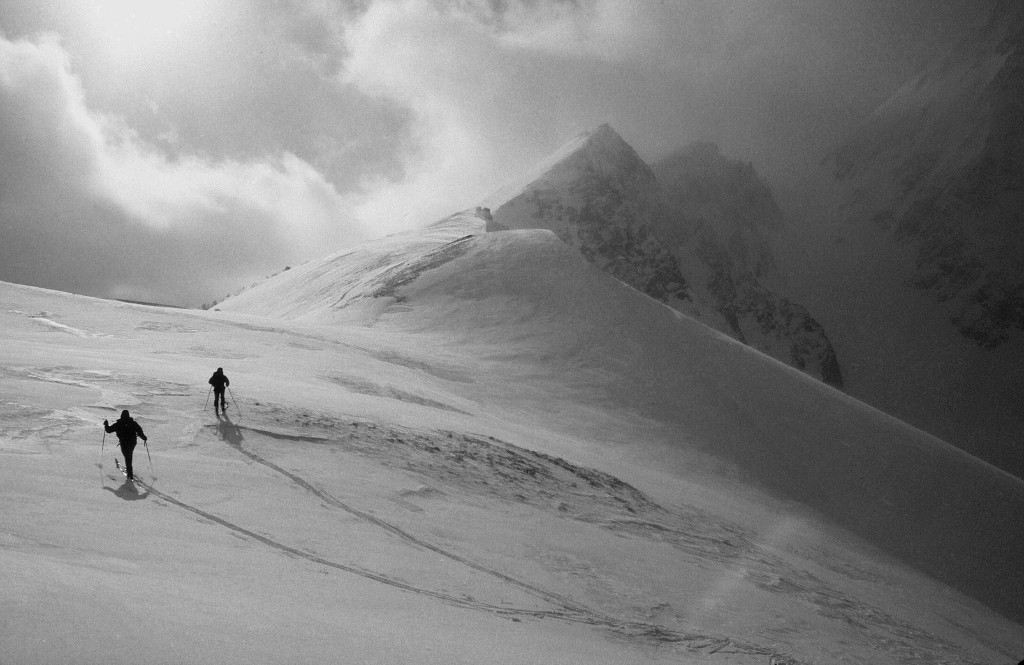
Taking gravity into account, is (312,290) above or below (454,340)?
above

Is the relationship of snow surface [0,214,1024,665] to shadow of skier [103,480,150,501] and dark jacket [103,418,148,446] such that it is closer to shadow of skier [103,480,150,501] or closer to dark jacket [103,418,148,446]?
shadow of skier [103,480,150,501]

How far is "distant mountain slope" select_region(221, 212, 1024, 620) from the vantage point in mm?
29984

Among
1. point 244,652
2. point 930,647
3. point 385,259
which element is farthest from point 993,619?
point 385,259

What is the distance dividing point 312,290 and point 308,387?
37331 millimetres

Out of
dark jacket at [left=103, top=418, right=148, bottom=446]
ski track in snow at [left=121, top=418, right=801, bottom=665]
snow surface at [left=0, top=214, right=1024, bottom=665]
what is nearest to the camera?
snow surface at [left=0, top=214, right=1024, bottom=665]

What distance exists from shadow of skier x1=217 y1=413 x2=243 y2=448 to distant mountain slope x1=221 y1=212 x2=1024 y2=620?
13.2 m

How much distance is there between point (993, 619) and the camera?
23781 millimetres

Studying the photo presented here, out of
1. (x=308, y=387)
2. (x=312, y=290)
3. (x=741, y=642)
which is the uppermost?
(x=312, y=290)

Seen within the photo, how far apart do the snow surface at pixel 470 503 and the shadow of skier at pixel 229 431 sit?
0.10 meters

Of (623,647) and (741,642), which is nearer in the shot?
(623,647)

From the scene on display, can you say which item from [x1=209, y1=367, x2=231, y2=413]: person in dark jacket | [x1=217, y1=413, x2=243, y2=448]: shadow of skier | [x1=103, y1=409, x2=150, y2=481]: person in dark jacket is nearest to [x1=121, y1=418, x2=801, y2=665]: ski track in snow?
[x1=103, y1=409, x2=150, y2=481]: person in dark jacket

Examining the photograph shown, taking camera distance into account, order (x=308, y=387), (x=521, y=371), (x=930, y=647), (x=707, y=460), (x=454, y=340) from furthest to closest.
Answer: (x=454, y=340), (x=521, y=371), (x=707, y=460), (x=308, y=387), (x=930, y=647)

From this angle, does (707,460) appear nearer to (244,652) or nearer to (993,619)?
(993,619)

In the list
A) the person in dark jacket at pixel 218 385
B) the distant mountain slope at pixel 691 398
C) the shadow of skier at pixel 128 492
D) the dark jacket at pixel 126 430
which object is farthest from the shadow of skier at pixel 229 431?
the distant mountain slope at pixel 691 398
